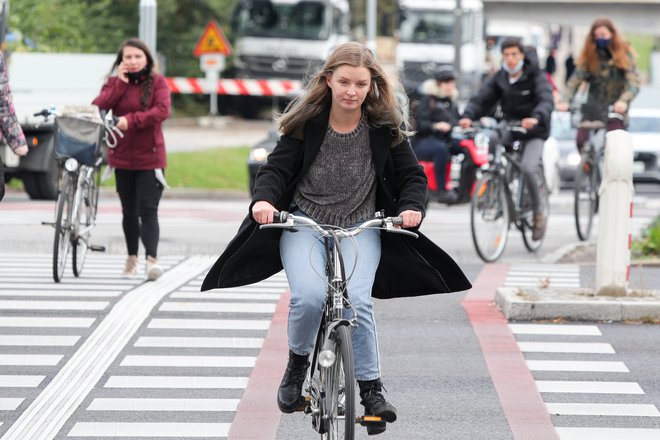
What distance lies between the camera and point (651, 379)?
8.16 m

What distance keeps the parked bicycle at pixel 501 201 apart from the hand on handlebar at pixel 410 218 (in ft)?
22.5

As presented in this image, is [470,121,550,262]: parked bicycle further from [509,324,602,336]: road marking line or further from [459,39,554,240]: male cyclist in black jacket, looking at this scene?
[509,324,602,336]: road marking line

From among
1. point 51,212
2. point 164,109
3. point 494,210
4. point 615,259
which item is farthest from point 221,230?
point 615,259

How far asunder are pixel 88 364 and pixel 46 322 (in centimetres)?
142

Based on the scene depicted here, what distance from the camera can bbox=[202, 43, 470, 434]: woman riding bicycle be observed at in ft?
20.2

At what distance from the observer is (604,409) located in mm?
7406

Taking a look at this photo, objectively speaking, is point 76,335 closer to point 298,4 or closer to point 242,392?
point 242,392

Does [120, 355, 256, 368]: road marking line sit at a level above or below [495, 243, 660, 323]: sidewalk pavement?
below

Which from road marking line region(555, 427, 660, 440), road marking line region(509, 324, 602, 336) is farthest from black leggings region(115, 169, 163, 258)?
road marking line region(555, 427, 660, 440)

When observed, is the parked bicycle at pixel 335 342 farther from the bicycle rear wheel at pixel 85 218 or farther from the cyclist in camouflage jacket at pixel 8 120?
the bicycle rear wheel at pixel 85 218

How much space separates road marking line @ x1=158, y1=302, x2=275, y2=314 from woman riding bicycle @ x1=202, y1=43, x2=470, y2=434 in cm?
386

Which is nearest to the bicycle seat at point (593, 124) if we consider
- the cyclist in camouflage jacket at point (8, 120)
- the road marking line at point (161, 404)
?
the cyclist in camouflage jacket at point (8, 120)

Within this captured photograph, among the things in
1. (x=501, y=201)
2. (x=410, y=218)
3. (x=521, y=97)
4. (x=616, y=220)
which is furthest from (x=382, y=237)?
(x=521, y=97)

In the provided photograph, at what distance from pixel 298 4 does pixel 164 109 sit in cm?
3127
